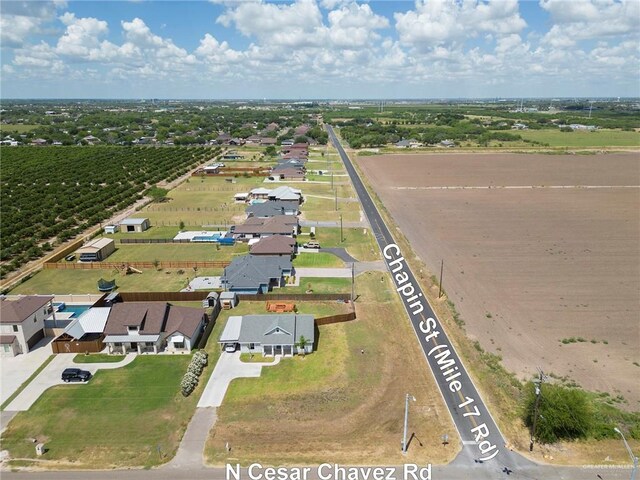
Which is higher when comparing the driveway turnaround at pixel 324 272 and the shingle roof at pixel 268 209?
the shingle roof at pixel 268 209

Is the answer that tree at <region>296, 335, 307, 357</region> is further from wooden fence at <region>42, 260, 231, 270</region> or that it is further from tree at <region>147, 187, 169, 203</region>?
tree at <region>147, 187, 169, 203</region>

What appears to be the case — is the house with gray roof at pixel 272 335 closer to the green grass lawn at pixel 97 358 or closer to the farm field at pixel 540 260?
the green grass lawn at pixel 97 358

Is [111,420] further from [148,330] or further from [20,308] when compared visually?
[20,308]

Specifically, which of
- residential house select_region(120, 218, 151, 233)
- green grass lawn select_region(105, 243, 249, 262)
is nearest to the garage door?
green grass lawn select_region(105, 243, 249, 262)

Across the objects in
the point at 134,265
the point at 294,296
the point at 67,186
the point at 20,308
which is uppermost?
the point at 67,186

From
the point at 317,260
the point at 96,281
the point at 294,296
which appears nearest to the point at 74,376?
the point at 294,296

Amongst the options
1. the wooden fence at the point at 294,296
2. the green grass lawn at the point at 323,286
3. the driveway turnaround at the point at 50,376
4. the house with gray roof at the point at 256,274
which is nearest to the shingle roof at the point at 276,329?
the wooden fence at the point at 294,296

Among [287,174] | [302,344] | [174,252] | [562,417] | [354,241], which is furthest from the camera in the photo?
[287,174]
